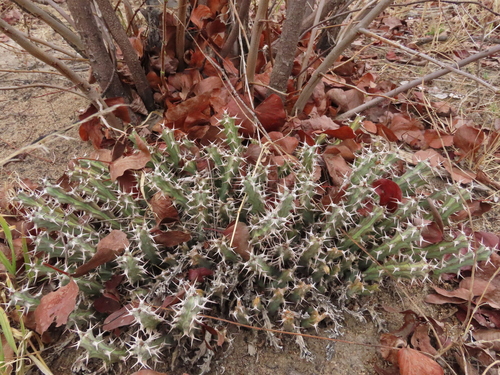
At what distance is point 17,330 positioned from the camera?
121cm

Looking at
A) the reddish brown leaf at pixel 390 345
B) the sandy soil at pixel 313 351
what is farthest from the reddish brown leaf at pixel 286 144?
the reddish brown leaf at pixel 390 345

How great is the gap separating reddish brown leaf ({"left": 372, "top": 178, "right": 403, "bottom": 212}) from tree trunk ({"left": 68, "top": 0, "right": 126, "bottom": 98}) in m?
1.34

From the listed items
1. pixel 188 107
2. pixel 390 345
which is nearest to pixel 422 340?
pixel 390 345

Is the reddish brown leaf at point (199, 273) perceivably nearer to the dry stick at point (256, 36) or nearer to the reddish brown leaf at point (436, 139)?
the dry stick at point (256, 36)

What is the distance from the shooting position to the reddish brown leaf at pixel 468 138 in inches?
73.2

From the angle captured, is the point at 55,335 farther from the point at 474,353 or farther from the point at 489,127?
the point at 489,127

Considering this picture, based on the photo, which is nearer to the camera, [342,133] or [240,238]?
[240,238]

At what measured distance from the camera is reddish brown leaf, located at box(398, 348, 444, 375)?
1099mm

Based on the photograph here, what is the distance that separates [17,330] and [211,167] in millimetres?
895

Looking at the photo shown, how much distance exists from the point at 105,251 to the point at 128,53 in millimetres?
1042

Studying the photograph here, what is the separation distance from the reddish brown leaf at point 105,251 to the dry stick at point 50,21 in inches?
42.1

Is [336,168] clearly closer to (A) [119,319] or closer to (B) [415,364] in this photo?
(B) [415,364]

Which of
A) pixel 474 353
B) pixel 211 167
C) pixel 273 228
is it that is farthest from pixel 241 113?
pixel 474 353

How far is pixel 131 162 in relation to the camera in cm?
134
